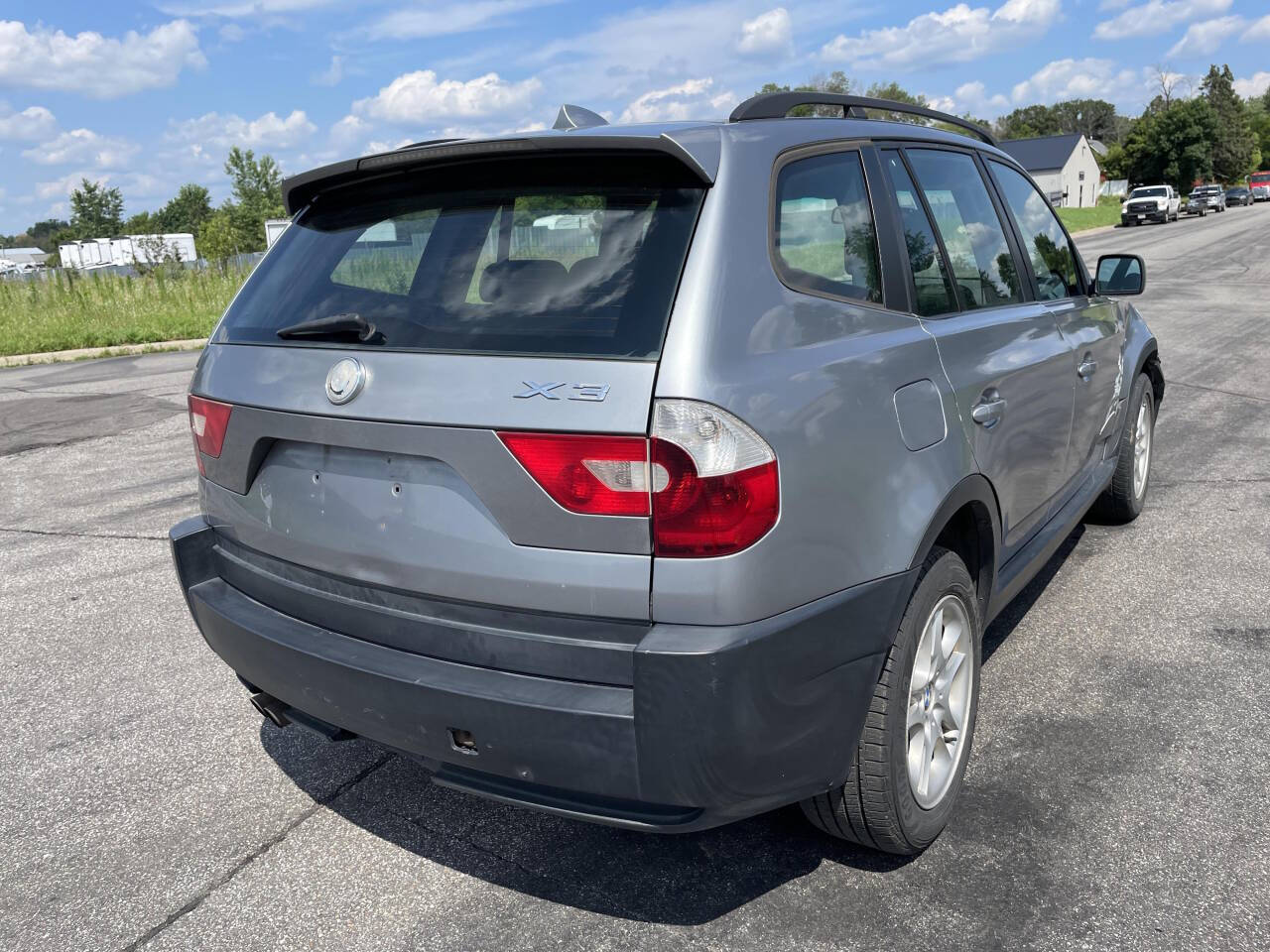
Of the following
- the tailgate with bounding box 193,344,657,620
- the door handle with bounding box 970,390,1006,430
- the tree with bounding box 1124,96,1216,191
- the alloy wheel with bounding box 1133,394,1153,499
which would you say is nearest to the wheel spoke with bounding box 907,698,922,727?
the door handle with bounding box 970,390,1006,430

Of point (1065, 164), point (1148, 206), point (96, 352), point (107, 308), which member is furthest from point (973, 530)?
point (1065, 164)

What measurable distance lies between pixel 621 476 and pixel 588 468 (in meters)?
0.07

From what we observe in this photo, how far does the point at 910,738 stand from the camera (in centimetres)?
273

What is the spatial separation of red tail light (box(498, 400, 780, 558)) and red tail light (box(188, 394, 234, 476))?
3.84 ft

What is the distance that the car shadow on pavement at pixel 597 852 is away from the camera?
2662 mm

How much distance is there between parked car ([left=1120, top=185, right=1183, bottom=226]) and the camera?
51.9m

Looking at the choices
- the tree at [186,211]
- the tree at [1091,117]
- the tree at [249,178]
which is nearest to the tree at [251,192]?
the tree at [249,178]

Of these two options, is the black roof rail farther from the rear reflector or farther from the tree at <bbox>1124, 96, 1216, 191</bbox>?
the tree at <bbox>1124, 96, 1216, 191</bbox>

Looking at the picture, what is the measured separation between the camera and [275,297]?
2.91 metres

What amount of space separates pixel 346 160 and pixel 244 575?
3.84ft

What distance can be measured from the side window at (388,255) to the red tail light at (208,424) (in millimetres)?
472

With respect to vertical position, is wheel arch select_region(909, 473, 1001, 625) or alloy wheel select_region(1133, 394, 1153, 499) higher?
wheel arch select_region(909, 473, 1001, 625)

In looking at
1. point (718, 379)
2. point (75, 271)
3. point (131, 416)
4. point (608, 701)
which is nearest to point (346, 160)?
point (718, 379)

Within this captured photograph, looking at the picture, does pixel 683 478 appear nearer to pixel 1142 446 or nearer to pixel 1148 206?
pixel 1142 446
